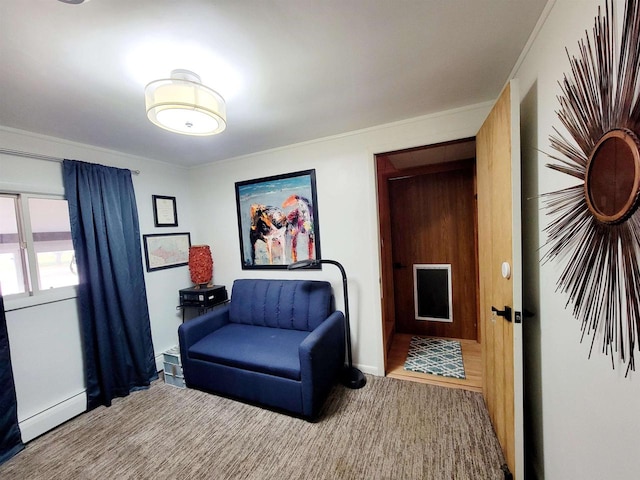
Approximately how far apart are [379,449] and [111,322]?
2.45m

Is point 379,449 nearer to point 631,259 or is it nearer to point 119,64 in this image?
point 631,259

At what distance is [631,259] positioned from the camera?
2.20 ft

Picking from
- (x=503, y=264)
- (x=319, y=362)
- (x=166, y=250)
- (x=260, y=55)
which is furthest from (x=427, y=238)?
(x=166, y=250)

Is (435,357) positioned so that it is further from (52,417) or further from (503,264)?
(52,417)

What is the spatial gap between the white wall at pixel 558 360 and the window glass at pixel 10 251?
11.0 feet

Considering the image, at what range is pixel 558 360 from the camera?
3.56 ft

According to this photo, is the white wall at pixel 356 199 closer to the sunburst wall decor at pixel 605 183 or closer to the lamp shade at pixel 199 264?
the lamp shade at pixel 199 264

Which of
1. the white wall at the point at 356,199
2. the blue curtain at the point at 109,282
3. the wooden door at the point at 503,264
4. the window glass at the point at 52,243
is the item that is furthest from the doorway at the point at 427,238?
the window glass at the point at 52,243

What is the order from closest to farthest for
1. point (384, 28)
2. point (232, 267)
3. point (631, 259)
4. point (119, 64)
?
point (631, 259), point (384, 28), point (119, 64), point (232, 267)

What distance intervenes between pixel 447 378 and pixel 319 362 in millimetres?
1250

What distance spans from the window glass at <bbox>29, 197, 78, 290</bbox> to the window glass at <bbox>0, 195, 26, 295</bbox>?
89 millimetres

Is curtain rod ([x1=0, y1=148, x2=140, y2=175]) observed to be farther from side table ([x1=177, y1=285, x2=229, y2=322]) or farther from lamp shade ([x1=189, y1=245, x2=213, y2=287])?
side table ([x1=177, y1=285, x2=229, y2=322])

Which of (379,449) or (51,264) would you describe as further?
(51,264)

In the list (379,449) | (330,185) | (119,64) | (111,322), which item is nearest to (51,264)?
(111,322)
